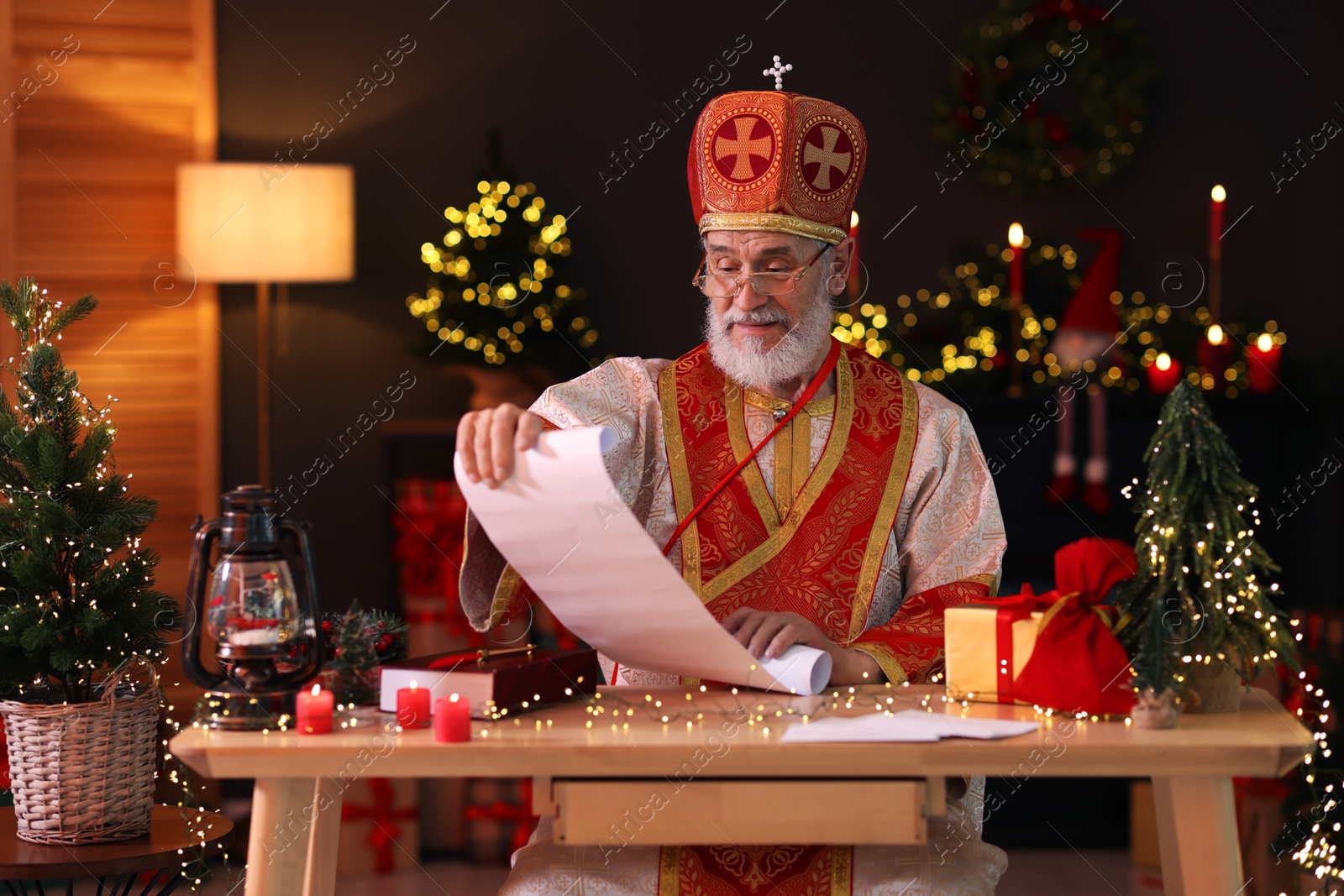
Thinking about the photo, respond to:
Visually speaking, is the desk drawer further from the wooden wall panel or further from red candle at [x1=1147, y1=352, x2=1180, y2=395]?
the wooden wall panel

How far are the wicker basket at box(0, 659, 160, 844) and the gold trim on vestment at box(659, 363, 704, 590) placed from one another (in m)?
0.92

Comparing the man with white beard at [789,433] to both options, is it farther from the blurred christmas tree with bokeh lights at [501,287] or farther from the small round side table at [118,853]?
the blurred christmas tree with bokeh lights at [501,287]

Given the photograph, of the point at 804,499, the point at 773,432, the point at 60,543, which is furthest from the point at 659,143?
the point at 60,543

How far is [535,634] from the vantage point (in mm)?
4578

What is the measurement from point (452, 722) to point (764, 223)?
1.14 m

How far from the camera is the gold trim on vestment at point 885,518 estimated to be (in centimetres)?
237

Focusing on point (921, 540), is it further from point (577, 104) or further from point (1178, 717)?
point (577, 104)

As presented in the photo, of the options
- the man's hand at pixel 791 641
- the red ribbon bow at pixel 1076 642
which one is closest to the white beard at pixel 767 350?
the man's hand at pixel 791 641

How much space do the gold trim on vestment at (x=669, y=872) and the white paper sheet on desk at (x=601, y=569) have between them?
272 mm

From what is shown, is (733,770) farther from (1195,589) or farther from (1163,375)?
(1163,375)

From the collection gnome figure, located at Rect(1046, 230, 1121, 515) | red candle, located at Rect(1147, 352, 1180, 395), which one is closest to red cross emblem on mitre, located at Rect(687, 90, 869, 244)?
gnome figure, located at Rect(1046, 230, 1121, 515)

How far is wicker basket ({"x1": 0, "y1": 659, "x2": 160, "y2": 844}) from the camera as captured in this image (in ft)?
7.46

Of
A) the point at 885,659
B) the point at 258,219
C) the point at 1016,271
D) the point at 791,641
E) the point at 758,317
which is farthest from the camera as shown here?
the point at 1016,271

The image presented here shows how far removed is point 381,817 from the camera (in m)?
4.39
